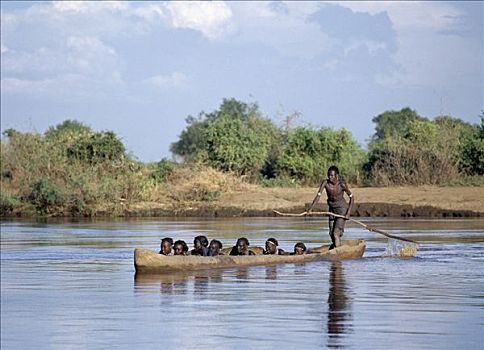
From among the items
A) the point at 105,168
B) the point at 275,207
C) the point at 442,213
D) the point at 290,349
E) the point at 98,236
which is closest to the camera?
the point at 290,349

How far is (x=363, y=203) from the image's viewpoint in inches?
1610

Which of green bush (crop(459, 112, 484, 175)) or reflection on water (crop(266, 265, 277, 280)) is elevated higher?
green bush (crop(459, 112, 484, 175))

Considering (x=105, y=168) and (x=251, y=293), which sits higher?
(x=105, y=168)

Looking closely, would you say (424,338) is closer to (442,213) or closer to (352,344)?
(352,344)

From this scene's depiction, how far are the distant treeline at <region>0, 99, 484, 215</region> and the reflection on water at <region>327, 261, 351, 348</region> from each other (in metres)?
26.1

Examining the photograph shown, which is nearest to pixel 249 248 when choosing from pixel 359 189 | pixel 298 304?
pixel 298 304

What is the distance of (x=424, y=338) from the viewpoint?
1177 cm

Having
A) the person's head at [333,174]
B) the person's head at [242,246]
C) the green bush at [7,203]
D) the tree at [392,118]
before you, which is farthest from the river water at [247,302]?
the tree at [392,118]

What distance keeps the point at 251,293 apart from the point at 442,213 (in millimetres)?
24457

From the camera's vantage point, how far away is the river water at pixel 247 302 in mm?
11805

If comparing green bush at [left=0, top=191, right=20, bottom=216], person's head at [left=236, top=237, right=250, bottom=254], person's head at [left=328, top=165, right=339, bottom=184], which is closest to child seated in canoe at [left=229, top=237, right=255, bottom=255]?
person's head at [left=236, top=237, right=250, bottom=254]

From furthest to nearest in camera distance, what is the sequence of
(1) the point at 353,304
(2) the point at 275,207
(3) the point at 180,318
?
(2) the point at 275,207
(1) the point at 353,304
(3) the point at 180,318

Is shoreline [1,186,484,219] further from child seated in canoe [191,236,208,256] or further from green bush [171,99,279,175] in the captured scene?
child seated in canoe [191,236,208,256]

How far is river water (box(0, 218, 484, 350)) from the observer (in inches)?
465
